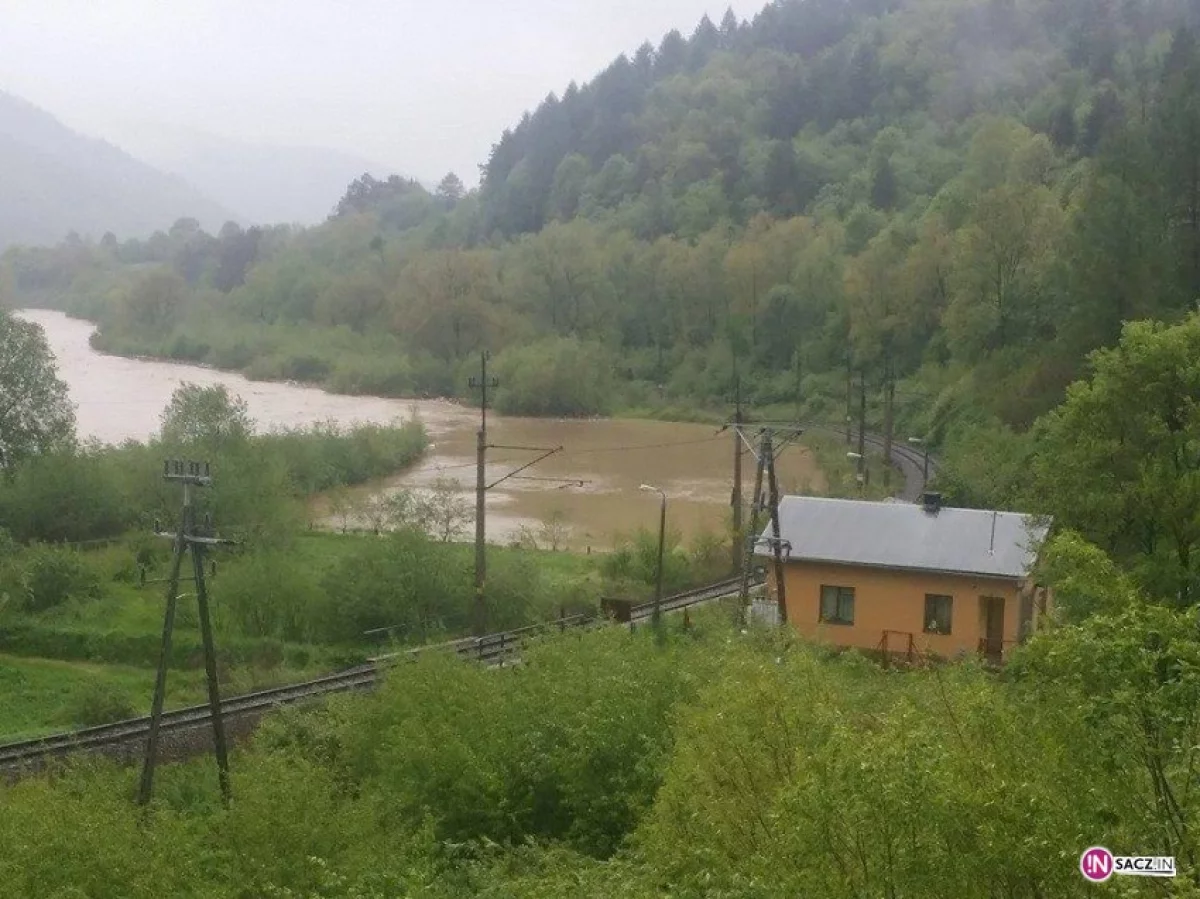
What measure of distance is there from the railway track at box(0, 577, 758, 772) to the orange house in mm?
4509

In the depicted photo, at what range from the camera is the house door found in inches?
961

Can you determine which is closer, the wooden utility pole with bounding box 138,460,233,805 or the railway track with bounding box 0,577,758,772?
the wooden utility pole with bounding box 138,460,233,805

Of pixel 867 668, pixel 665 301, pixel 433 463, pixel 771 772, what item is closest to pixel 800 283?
pixel 665 301

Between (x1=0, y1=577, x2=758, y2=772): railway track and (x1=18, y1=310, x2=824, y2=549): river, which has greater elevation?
(x1=18, y1=310, x2=824, y2=549): river

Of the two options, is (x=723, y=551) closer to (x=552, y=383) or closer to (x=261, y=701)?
(x=261, y=701)

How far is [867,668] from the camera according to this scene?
20859 mm

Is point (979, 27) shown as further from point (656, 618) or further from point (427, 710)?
point (427, 710)

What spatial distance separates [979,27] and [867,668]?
9965 centimetres

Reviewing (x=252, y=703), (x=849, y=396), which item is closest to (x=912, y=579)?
(x=252, y=703)

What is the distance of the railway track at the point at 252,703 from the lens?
20609mm

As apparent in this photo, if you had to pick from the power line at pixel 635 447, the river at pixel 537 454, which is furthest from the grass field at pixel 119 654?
the power line at pixel 635 447
